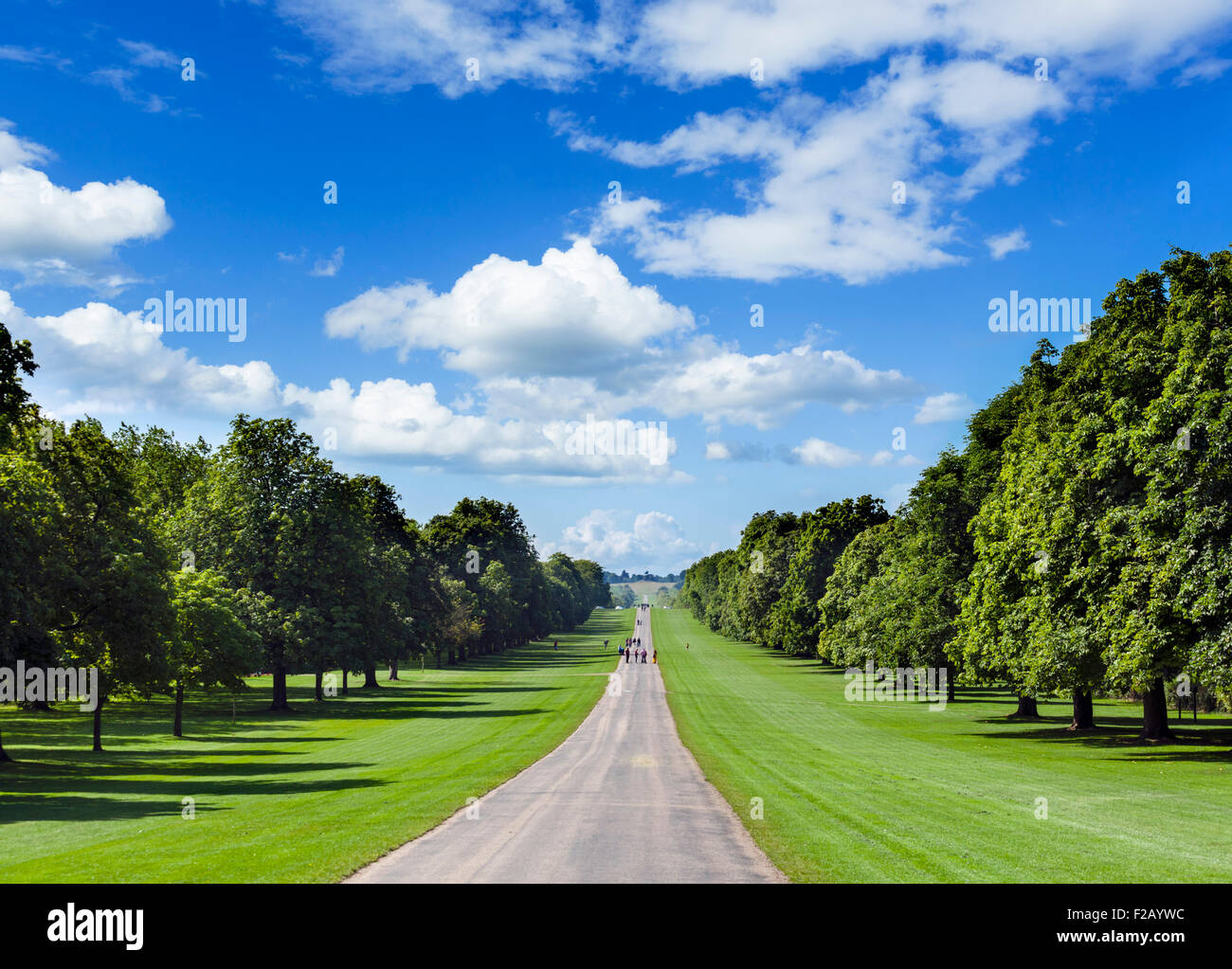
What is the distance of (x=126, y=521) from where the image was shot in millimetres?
39125

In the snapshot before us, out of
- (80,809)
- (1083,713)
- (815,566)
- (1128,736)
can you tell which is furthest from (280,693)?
(815,566)

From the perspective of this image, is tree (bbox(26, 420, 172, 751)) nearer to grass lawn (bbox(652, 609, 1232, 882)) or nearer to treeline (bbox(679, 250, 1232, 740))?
grass lawn (bbox(652, 609, 1232, 882))

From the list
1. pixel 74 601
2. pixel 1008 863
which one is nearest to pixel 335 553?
pixel 74 601

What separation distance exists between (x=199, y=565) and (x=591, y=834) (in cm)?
4714

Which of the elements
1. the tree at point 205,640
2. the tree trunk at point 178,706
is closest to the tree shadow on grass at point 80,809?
the tree at point 205,640

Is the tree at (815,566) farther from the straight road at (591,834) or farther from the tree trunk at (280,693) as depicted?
the straight road at (591,834)

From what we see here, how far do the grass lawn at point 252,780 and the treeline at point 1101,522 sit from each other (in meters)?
20.2

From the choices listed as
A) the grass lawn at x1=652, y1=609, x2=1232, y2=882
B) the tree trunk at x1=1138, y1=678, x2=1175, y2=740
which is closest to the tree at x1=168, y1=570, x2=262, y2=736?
the grass lawn at x1=652, y1=609, x2=1232, y2=882

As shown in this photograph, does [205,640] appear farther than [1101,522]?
Yes

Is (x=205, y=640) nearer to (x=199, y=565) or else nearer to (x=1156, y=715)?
(x=199, y=565)

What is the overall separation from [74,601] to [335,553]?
Result: 2546 centimetres

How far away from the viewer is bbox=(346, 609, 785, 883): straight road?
14.3 m

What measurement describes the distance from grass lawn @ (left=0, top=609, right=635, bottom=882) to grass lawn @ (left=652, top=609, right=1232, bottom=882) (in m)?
7.72

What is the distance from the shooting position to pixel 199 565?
5741 cm
